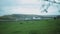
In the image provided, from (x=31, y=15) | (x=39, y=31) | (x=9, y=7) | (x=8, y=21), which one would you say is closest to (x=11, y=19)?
(x=8, y=21)

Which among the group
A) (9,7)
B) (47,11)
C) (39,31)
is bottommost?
(39,31)

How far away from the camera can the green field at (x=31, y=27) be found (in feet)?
5.85

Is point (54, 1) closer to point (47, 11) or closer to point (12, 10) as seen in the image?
point (47, 11)

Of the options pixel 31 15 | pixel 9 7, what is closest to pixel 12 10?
pixel 9 7

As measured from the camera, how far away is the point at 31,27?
6.07 ft

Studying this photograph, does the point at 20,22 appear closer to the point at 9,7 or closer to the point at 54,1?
the point at 9,7

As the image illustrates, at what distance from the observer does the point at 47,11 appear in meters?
1.89

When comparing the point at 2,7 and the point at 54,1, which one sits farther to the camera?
the point at 54,1

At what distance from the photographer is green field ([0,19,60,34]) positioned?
5.85ft

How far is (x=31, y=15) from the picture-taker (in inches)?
72.7

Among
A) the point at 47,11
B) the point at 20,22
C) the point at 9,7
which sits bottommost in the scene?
the point at 20,22

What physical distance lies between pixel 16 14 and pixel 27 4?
0.22m

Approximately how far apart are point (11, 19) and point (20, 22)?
140 mm

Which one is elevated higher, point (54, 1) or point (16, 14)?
point (54, 1)
